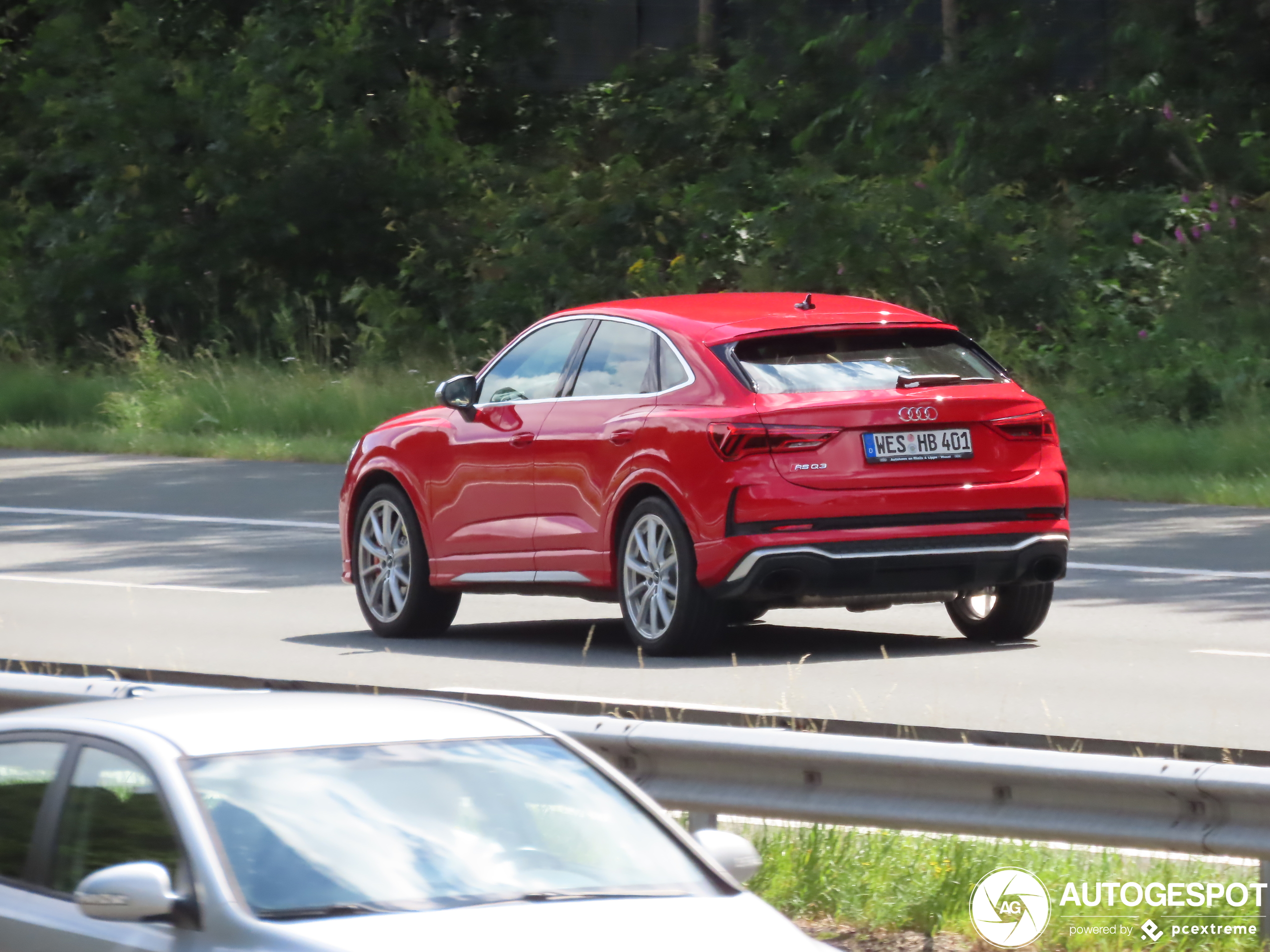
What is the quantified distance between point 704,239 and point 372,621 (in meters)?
18.6

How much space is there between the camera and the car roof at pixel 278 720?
15.7 feet

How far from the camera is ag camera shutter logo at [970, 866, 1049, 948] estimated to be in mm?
6188

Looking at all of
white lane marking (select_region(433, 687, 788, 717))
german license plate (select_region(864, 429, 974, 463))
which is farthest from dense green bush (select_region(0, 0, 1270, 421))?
white lane marking (select_region(433, 687, 788, 717))

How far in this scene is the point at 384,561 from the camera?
12953mm

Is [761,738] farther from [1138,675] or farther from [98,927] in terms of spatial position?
[1138,675]

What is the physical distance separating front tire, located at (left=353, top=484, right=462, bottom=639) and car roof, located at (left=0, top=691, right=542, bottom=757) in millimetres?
7392

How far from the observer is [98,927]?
14.8 ft

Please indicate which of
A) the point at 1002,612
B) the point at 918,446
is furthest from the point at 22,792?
the point at 1002,612

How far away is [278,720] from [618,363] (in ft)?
23.1

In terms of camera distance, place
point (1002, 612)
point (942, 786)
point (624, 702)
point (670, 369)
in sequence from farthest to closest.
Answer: point (1002, 612), point (670, 369), point (624, 702), point (942, 786)

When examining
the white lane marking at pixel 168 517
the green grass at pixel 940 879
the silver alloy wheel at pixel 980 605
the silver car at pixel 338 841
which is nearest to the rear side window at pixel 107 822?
the silver car at pixel 338 841

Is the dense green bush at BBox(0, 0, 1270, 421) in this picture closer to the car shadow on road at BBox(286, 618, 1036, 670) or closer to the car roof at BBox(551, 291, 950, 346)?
the car shadow on road at BBox(286, 618, 1036, 670)

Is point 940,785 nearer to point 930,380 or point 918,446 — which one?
point 918,446

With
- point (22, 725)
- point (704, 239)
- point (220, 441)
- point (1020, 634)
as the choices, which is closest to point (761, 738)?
point (22, 725)
